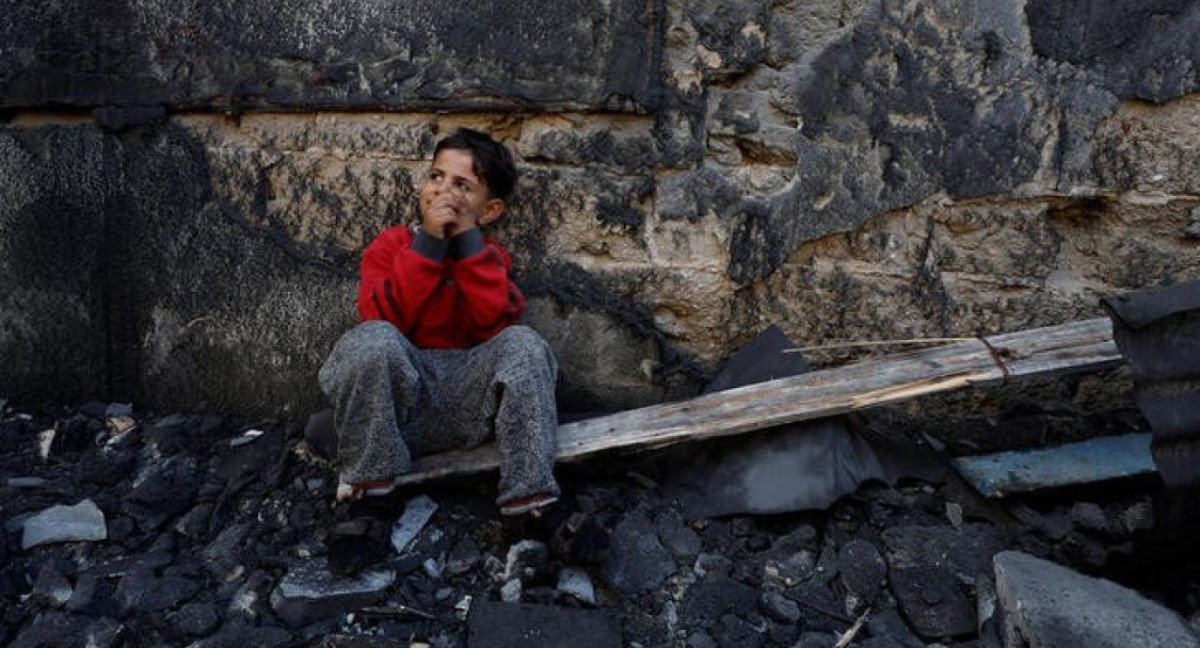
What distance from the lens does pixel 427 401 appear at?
2.54m

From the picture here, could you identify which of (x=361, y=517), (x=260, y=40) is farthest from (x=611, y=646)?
(x=260, y=40)

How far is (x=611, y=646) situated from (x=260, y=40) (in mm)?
2002

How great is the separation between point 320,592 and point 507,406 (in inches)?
24.7

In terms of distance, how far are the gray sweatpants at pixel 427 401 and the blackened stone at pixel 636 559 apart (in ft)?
0.75

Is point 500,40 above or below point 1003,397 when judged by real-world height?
above

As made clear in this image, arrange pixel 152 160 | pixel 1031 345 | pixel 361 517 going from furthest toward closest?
pixel 152 160
pixel 1031 345
pixel 361 517

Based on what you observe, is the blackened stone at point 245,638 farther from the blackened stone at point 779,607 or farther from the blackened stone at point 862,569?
the blackened stone at point 862,569

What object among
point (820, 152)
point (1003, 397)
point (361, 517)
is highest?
point (820, 152)

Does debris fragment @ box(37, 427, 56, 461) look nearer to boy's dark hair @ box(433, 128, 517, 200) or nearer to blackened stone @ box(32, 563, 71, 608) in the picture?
blackened stone @ box(32, 563, 71, 608)

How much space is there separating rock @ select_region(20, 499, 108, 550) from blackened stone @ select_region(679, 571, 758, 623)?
5.09 feet

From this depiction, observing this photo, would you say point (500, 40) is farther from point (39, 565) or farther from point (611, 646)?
point (39, 565)

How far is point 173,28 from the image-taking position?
2885 mm

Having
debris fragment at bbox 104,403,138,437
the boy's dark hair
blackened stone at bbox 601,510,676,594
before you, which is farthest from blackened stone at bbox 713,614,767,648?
debris fragment at bbox 104,403,138,437

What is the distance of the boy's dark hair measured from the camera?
2.65 meters
